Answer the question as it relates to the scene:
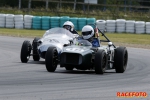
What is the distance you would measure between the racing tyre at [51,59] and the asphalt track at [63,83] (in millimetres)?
182

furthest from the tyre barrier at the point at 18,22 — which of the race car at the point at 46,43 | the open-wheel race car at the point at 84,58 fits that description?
the open-wheel race car at the point at 84,58

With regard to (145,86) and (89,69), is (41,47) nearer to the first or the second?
(89,69)

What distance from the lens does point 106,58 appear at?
14.2 m

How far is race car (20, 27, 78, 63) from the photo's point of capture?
16.5 meters

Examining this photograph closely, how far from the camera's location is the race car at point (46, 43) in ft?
54.0

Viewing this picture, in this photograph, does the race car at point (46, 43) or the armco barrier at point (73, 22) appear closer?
the race car at point (46, 43)

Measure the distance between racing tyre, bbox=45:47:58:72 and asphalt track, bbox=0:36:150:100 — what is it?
0.18 metres

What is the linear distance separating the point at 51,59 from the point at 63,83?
233cm

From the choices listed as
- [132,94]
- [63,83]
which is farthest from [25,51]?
[132,94]

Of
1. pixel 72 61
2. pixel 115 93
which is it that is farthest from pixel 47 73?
pixel 115 93

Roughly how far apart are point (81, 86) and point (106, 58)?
2.93 metres

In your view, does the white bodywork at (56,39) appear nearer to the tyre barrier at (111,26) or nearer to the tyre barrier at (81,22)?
the tyre barrier at (81,22)

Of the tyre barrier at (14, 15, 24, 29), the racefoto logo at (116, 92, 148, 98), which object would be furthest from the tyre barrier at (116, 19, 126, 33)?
the racefoto logo at (116, 92, 148, 98)

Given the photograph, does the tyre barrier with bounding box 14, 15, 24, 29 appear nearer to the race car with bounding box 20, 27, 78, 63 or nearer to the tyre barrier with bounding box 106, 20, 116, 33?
the tyre barrier with bounding box 106, 20, 116, 33
